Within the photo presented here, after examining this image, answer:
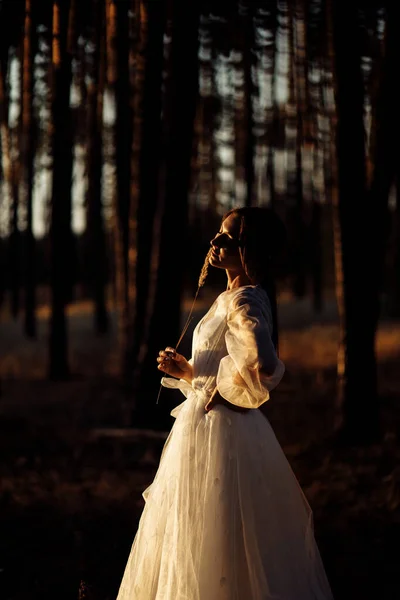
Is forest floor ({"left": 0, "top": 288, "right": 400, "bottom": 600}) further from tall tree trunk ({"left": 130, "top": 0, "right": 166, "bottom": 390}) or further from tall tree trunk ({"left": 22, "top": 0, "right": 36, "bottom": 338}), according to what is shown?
tall tree trunk ({"left": 22, "top": 0, "right": 36, "bottom": 338})

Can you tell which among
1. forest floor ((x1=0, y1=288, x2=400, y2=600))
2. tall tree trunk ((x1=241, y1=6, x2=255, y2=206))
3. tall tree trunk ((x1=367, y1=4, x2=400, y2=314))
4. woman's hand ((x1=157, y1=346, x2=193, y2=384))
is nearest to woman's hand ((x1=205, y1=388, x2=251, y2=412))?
woman's hand ((x1=157, y1=346, x2=193, y2=384))

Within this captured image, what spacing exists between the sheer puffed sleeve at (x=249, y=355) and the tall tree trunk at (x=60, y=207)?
9.31 meters

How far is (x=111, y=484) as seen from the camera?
839cm

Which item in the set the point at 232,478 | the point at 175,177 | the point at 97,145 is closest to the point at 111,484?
the point at 175,177

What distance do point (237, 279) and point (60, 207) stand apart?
12355 millimetres

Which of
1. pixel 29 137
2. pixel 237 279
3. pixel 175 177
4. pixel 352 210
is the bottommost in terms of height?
pixel 237 279

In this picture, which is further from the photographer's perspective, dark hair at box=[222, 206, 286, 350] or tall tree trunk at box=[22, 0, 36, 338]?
tall tree trunk at box=[22, 0, 36, 338]

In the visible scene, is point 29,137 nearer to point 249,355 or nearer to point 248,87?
point 248,87

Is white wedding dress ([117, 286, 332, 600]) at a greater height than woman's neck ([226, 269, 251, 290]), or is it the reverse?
woman's neck ([226, 269, 251, 290])

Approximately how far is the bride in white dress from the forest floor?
1.37 meters

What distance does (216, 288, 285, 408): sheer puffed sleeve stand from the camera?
3.83m

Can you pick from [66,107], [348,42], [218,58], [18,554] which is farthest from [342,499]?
[218,58]

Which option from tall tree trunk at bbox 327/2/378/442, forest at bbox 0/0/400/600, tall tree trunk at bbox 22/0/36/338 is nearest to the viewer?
forest at bbox 0/0/400/600

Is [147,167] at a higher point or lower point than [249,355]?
higher
